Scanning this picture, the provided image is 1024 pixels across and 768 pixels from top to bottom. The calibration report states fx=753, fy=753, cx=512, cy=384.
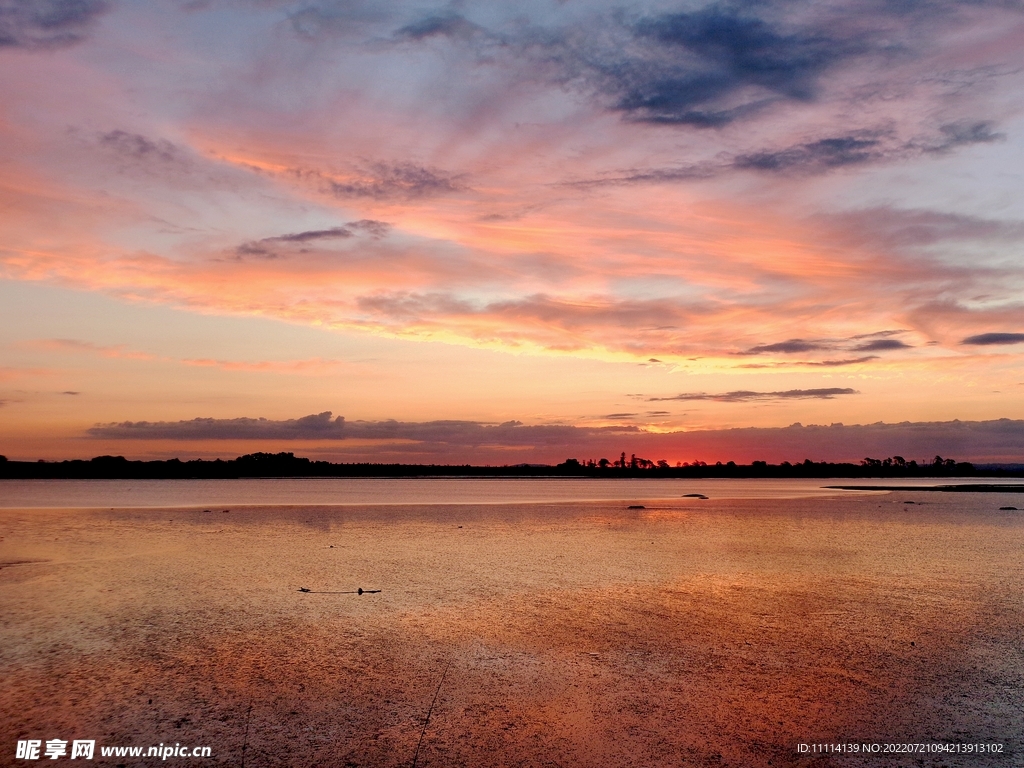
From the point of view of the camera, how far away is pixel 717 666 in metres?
9.97

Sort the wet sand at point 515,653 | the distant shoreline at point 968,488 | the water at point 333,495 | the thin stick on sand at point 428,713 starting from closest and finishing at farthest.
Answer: the thin stick on sand at point 428,713, the wet sand at point 515,653, the water at point 333,495, the distant shoreline at point 968,488

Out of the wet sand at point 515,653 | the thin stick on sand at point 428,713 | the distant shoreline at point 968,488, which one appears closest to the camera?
the thin stick on sand at point 428,713

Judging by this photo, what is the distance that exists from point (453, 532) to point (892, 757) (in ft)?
73.2

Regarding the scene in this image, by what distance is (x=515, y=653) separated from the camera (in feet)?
35.0

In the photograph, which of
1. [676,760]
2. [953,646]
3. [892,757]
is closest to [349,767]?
[676,760]

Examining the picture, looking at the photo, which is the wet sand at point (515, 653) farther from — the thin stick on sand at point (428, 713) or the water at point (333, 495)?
the water at point (333, 495)

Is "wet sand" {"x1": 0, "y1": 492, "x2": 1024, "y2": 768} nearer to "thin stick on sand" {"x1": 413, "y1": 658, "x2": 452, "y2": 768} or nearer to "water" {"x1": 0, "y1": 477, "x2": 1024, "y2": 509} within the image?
"thin stick on sand" {"x1": 413, "y1": 658, "x2": 452, "y2": 768}

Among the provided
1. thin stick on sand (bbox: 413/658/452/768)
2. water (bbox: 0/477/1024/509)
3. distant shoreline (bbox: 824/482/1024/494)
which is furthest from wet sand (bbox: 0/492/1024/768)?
distant shoreline (bbox: 824/482/1024/494)

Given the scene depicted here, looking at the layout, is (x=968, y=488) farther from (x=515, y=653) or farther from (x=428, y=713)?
(x=428, y=713)

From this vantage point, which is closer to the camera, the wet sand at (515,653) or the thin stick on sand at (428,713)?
the thin stick on sand at (428,713)

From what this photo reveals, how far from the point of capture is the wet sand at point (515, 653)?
25.0ft

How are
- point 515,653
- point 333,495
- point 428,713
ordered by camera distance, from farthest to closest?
point 333,495
point 515,653
point 428,713

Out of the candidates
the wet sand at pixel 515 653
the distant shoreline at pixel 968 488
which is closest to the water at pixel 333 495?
the distant shoreline at pixel 968 488

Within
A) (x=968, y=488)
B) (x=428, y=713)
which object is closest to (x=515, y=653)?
(x=428, y=713)
